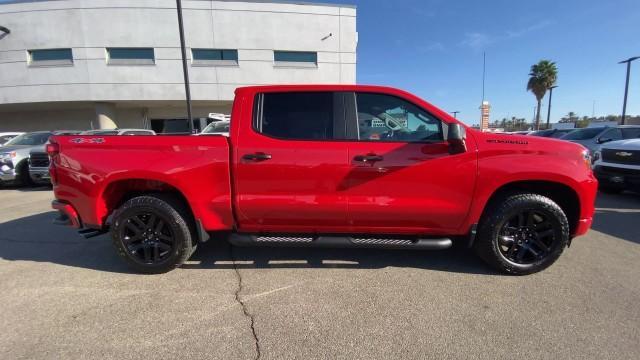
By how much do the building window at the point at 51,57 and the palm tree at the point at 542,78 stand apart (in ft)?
142

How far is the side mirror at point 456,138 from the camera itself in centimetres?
258

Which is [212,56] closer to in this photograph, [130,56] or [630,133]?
[130,56]

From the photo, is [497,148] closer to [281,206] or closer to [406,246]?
[406,246]

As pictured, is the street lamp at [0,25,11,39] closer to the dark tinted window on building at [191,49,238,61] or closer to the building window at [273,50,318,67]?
the dark tinted window on building at [191,49,238,61]

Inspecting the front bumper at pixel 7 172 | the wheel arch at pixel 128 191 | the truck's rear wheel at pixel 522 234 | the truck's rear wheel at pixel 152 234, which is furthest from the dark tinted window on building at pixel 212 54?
the truck's rear wheel at pixel 522 234

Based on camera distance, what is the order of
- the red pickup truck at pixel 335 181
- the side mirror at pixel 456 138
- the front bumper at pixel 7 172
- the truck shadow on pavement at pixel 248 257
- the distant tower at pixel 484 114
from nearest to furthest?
the side mirror at pixel 456 138 < the red pickup truck at pixel 335 181 < the truck shadow on pavement at pixel 248 257 < the distant tower at pixel 484 114 < the front bumper at pixel 7 172

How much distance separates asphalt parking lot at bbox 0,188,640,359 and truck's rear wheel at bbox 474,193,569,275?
0.17m

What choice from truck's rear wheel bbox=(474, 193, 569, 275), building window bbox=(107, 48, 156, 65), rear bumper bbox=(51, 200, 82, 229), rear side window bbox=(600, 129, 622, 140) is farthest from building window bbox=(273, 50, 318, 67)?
truck's rear wheel bbox=(474, 193, 569, 275)

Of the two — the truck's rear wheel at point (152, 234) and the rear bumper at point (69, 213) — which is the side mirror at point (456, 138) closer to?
the truck's rear wheel at point (152, 234)

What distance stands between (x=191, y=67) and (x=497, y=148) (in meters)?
19.0

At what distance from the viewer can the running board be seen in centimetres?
293

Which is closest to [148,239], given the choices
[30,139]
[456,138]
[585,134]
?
[456,138]

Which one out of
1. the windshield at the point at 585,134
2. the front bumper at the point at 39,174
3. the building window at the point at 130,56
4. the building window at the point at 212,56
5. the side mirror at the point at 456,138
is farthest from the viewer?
the building window at the point at 212,56

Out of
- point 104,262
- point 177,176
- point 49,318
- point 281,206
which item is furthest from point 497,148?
point 104,262
